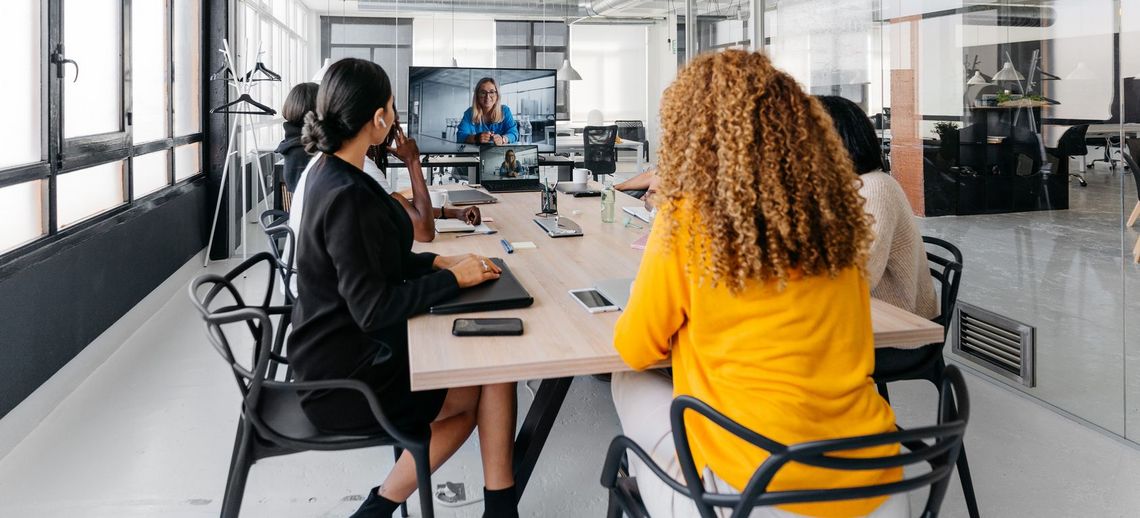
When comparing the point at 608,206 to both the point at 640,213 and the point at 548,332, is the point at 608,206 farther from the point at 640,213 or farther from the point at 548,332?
the point at 548,332

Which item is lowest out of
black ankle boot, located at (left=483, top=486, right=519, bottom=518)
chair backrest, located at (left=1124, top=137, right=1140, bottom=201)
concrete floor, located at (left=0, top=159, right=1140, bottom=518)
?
concrete floor, located at (left=0, top=159, right=1140, bottom=518)

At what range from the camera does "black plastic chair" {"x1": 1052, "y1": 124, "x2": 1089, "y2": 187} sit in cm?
289

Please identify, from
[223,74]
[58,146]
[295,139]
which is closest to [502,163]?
[295,139]

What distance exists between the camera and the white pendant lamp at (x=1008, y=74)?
3.15 metres

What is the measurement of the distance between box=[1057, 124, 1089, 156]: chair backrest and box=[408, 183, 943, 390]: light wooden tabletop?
5.12ft

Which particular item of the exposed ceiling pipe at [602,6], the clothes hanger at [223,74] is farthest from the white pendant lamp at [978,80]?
the exposed ceiling pipe at [602,6]

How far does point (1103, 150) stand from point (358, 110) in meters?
2.54

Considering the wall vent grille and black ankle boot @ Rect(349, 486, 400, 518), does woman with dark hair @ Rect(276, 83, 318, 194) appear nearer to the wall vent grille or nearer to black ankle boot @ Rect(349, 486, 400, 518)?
black ankle boot @ Rect(349, 486, 400, 518)

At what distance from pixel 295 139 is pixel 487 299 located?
6.90 feet

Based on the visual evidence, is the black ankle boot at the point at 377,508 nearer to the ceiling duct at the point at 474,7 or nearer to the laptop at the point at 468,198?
the laptop at the point at 468,198

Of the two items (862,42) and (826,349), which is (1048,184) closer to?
(862,42)

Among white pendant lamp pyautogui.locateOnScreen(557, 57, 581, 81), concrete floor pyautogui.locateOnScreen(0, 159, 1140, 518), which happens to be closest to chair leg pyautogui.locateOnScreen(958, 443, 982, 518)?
concrete floor pyautogui.locateOnScreen(0, 159, 1140, 518)

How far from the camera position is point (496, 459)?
6.16 ft

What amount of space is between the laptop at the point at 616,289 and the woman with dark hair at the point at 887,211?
0.68 meters
